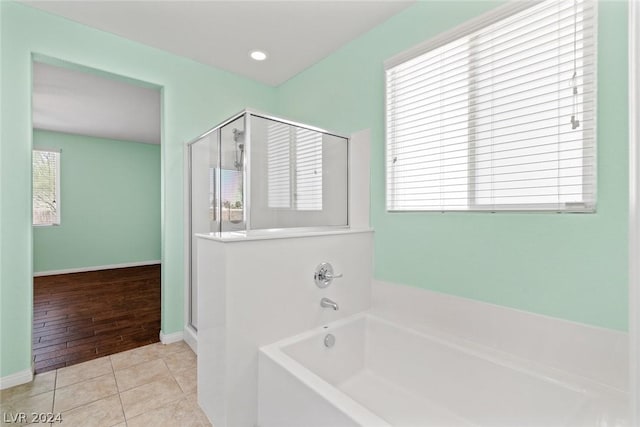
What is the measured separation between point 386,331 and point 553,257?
1.01 metres

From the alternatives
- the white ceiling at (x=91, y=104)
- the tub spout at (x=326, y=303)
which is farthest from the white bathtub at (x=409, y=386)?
the white ceiling at (x=91, y=104)

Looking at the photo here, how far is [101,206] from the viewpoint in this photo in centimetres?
542

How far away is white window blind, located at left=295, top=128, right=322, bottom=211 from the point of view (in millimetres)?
2068

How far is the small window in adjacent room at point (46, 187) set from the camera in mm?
4816

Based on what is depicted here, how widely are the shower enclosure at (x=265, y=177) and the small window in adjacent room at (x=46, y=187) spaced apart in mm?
4170

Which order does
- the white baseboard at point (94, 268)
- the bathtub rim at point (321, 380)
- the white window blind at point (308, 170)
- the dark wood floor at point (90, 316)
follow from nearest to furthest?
the bathtub rim at point (321, 380), the white window blind at point (308, 170), the dark wood floor at point (90, 316), the white baseboard at point (94, 268)

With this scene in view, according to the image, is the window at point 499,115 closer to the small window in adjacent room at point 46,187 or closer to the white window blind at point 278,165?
the white window blind at point 278,165

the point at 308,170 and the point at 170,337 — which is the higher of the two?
the point at 308,170

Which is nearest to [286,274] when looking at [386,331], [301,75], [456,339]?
[386,331]

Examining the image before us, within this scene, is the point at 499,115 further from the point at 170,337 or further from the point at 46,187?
the point at 46,187

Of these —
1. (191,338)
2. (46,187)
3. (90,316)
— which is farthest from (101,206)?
(191,338)

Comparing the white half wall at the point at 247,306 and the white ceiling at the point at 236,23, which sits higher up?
the white ceiling at the point at 236,23

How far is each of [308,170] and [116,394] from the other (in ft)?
6.33

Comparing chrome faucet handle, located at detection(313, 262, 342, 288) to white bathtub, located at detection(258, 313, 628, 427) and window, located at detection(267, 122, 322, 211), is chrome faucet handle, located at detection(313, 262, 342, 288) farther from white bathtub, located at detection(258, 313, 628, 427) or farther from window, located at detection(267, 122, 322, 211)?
window, located at detection(267, 122, 322, 211)
